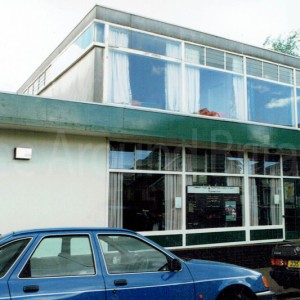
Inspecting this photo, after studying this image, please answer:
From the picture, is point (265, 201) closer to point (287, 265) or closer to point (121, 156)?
point (287, 265)

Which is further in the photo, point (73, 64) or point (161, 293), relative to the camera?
point (73, 64)

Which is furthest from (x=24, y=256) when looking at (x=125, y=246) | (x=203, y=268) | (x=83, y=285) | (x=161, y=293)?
(x=203, y=268)

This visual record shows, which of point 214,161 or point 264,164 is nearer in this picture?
point 214,161

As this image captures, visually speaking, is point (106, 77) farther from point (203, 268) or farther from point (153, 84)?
point (203, 268)

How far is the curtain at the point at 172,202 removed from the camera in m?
9.62

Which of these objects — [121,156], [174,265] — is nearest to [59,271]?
[174,265]

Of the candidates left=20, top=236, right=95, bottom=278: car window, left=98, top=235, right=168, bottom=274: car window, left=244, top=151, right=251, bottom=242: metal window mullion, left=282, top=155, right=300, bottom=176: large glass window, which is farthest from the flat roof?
left=20, top=236, right=95, bottom=278: car window

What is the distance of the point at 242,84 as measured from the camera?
11.2 m

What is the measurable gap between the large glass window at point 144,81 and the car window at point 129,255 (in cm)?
497

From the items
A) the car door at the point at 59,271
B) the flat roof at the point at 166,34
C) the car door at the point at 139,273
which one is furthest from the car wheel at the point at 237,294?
the flat roof at the point at 166,34

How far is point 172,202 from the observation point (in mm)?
9766

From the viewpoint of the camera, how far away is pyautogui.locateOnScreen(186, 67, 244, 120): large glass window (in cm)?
1038

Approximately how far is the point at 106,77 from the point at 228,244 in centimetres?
520

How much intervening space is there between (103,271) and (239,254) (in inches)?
257
